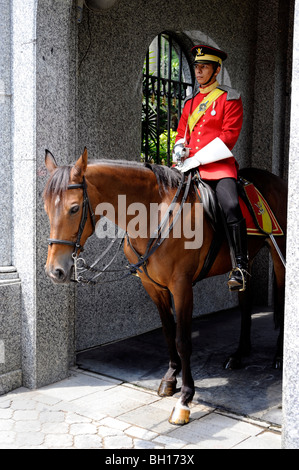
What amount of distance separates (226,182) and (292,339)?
1717mm

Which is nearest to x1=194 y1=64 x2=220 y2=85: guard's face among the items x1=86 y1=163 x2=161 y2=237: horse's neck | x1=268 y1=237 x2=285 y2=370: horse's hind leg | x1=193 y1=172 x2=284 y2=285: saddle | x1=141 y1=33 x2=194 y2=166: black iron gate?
x1=193 y1=172 x2=284 y2=285: saddle

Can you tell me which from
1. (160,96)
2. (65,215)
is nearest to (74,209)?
(65,215)

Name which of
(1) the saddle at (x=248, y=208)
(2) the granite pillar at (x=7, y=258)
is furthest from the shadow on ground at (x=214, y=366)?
(1) the saddle at (x=248, y=208)

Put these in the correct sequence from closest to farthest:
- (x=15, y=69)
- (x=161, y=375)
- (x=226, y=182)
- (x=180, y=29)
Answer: (x=226, y=182) < (x=15, y=69) < (x=161, y=375) < (x=180, y=29)

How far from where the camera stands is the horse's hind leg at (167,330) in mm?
4641

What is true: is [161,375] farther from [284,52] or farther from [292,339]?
[284,52]

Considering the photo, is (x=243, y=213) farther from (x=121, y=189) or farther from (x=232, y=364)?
(x=232, y=364)

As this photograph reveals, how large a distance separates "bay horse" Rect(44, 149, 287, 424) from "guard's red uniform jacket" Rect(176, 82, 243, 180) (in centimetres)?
28

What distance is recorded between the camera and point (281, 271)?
18.0ft

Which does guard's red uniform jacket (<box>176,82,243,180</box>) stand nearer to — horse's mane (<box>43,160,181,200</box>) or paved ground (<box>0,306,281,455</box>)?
horse's mane (<box>43,160,181,200</box>)

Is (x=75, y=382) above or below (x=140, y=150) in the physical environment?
below

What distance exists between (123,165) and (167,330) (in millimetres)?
1559

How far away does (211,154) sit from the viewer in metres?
4.41

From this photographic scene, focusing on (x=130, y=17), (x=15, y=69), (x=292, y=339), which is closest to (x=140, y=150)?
(x=130, y=17)
